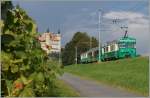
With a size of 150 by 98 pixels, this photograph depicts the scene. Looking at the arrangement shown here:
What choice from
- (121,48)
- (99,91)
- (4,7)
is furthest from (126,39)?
(4,7)

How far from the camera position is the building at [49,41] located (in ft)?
39.6

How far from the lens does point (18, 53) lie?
8.59 meters

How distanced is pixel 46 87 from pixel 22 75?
3.47 m

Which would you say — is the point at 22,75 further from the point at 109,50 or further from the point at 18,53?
the point at 109,50

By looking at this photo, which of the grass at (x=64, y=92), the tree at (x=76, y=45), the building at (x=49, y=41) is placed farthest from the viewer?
the tree at (x=76, y=45)

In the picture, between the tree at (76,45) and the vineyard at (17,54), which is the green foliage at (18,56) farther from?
the tree at (76,45)

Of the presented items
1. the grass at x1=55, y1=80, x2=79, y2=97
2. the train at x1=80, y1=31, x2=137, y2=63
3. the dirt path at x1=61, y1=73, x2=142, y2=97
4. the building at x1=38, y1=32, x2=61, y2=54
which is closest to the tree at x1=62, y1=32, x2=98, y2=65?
the train at x1=80, y1=31, x2=137, y2=63

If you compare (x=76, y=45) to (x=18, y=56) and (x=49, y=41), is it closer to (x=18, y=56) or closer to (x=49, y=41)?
(x=49, y=41)

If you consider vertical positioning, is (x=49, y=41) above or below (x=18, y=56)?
above

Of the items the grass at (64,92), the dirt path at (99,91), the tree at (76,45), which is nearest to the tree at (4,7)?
the grass at (64,92)

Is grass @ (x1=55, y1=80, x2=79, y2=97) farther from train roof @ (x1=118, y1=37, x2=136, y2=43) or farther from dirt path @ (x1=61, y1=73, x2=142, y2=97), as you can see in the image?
train roof @ (x1=118, y1=37, x2=136, y2=43)

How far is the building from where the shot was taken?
12.1 metres

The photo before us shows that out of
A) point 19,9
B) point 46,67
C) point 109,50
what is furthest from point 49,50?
point 109,50

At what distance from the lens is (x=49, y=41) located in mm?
12562
